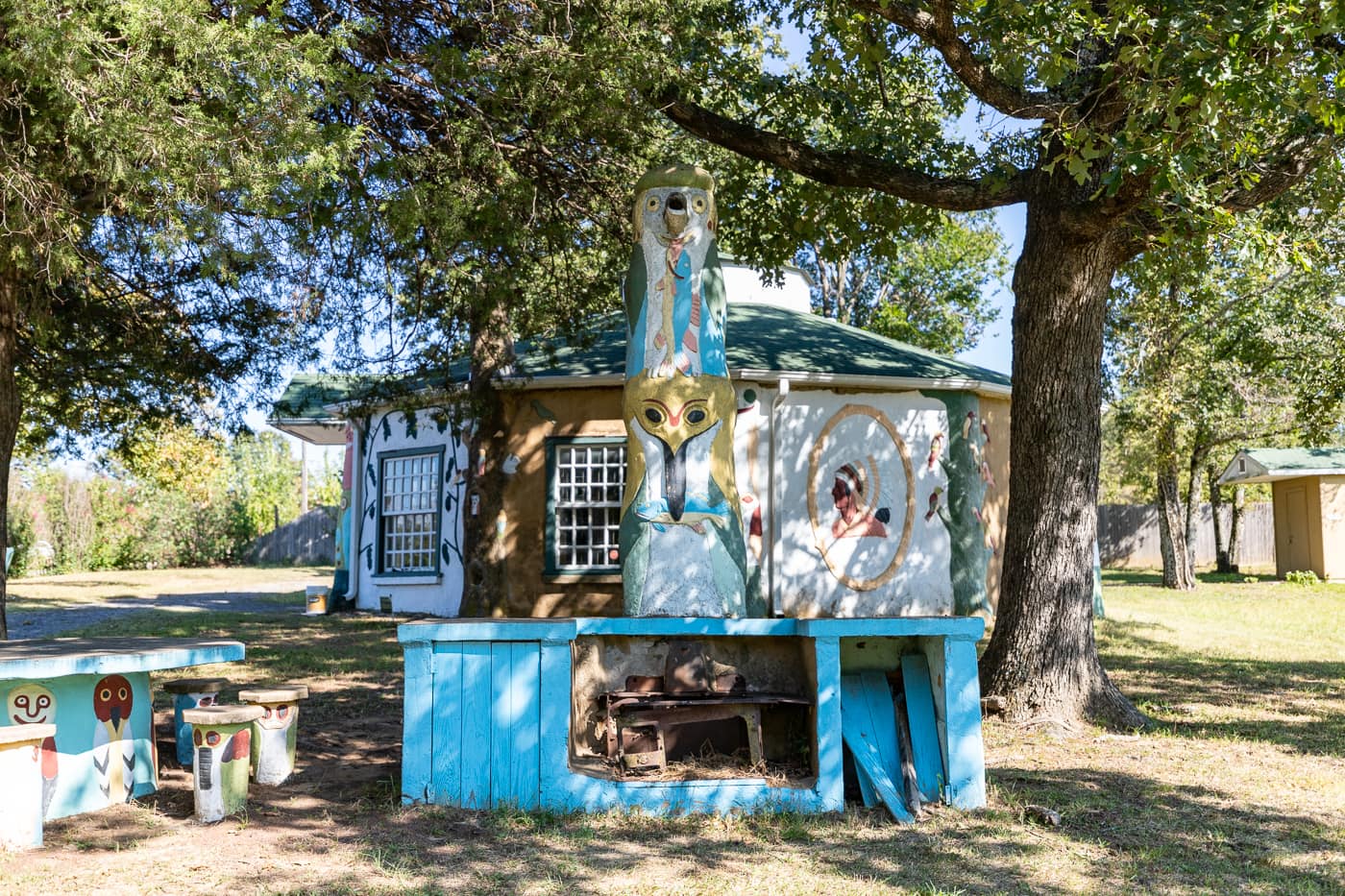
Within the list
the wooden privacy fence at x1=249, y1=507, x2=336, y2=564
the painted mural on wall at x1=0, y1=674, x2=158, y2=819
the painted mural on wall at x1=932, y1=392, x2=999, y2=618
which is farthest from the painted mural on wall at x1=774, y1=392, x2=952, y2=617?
the wooden privacy fence at x1=249, y1=507, x2=336, y2=564

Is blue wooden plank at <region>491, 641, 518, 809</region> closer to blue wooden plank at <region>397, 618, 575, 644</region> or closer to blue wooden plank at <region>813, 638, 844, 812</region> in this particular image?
blue wooden plank at <region>397, 618, 575, 644</region>

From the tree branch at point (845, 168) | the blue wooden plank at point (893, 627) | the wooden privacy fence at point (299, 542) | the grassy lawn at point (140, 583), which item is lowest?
the grassy lawn at point (140, 583)

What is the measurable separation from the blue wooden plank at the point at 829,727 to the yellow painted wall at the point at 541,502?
717 cm

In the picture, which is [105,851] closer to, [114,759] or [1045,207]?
[114,759]

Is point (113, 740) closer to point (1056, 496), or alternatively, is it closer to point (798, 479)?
point (1056, 496)

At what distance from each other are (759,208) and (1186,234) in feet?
15.1

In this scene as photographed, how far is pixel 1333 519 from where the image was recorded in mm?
24328

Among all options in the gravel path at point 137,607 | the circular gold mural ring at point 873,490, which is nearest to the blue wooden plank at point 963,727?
the circular gold mural ring at point 873,490

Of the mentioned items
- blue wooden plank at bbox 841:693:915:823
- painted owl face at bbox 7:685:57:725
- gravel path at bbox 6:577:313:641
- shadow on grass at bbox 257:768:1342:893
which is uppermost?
painted owl face at bbox 7:685:57:725

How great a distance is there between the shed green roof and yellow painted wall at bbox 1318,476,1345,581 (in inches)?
12.2

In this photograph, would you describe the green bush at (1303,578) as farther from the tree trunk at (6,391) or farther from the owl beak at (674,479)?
the tree trunk at (6,391)

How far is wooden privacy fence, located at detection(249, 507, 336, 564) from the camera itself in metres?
33.0

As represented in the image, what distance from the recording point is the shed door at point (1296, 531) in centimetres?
2492

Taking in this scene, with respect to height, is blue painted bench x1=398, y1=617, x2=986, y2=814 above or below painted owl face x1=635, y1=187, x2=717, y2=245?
below
